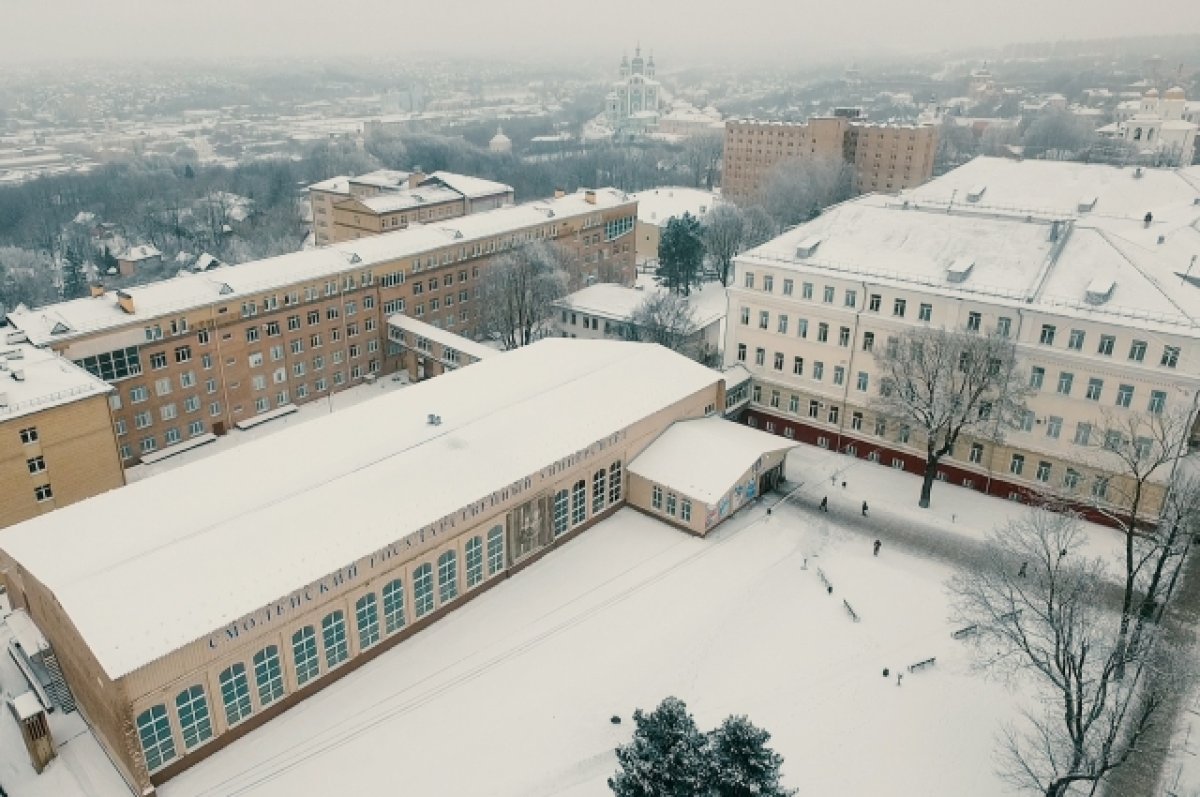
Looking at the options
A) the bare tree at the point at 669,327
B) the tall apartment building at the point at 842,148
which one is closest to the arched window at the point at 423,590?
the bare tree at the point at 669,327

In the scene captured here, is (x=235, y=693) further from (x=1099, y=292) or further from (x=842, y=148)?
(x=842, y=148)

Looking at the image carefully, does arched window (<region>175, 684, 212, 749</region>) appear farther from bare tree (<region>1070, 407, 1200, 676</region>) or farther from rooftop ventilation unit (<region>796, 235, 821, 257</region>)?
rooftop ventilation unit (<region>796, 235, 821, 257</region>)

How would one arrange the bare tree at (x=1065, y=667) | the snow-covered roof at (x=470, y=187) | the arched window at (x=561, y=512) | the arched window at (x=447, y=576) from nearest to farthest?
the bare tree at (x=1065, y=667)
the arched window at (x=447, y=576)
the arched window at (x=561, y=512)
the snow-covered roof at (x=470, y=187)

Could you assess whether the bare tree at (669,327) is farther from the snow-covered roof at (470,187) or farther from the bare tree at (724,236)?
the snow-covered roof at (470,187)

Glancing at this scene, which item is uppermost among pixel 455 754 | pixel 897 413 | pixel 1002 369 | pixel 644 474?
pixel 1002 369

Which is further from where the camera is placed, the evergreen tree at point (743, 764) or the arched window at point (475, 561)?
the arched window at point (475, 561)

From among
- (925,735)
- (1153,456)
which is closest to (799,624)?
(925,735)

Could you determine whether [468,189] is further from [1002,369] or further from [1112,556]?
[1112,556]
